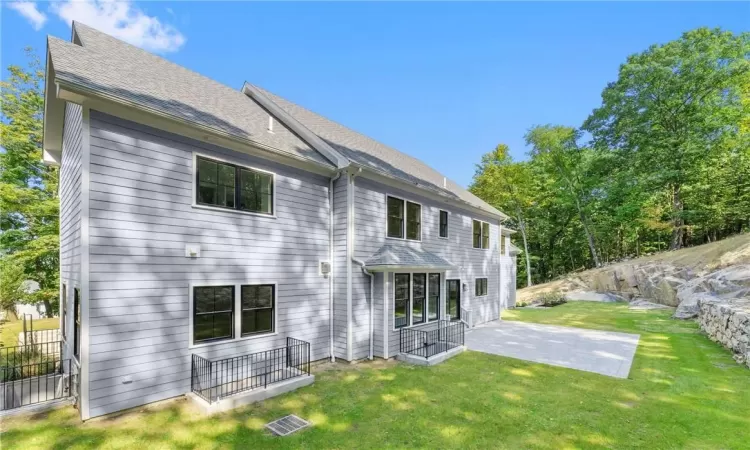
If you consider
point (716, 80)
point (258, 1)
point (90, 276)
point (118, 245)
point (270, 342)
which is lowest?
point (270, 342)

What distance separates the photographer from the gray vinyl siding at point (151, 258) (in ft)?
18.4

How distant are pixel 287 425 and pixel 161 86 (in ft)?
24.9

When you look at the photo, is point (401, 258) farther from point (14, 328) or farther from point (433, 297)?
point (14, 328)

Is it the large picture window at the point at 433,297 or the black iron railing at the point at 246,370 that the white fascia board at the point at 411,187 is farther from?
the black iron railing at the point at 246,370

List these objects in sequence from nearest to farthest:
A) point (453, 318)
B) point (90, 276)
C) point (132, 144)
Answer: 1. point (90, 276)
2. point (132, 144)
3. point (453, 318)

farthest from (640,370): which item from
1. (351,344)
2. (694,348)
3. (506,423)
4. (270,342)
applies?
(270,342)

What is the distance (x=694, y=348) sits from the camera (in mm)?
10281

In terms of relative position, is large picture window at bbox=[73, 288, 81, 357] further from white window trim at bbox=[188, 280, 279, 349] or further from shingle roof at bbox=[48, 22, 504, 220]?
shingle roof at bbox=[48, 22, 504, 220]

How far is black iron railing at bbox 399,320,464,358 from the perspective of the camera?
9.81m

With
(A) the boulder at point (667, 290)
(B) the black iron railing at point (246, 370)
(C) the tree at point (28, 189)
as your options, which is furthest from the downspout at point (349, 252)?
(A) the boulder at point (667, 290)

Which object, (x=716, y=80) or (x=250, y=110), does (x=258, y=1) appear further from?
(x=716, y=80)

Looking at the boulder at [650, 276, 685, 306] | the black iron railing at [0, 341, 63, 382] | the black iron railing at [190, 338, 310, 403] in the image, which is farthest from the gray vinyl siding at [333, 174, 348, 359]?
the boulder at [650, 276, 685, 306]

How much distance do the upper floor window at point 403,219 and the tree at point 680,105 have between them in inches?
927

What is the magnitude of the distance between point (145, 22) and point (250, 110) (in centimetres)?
424
